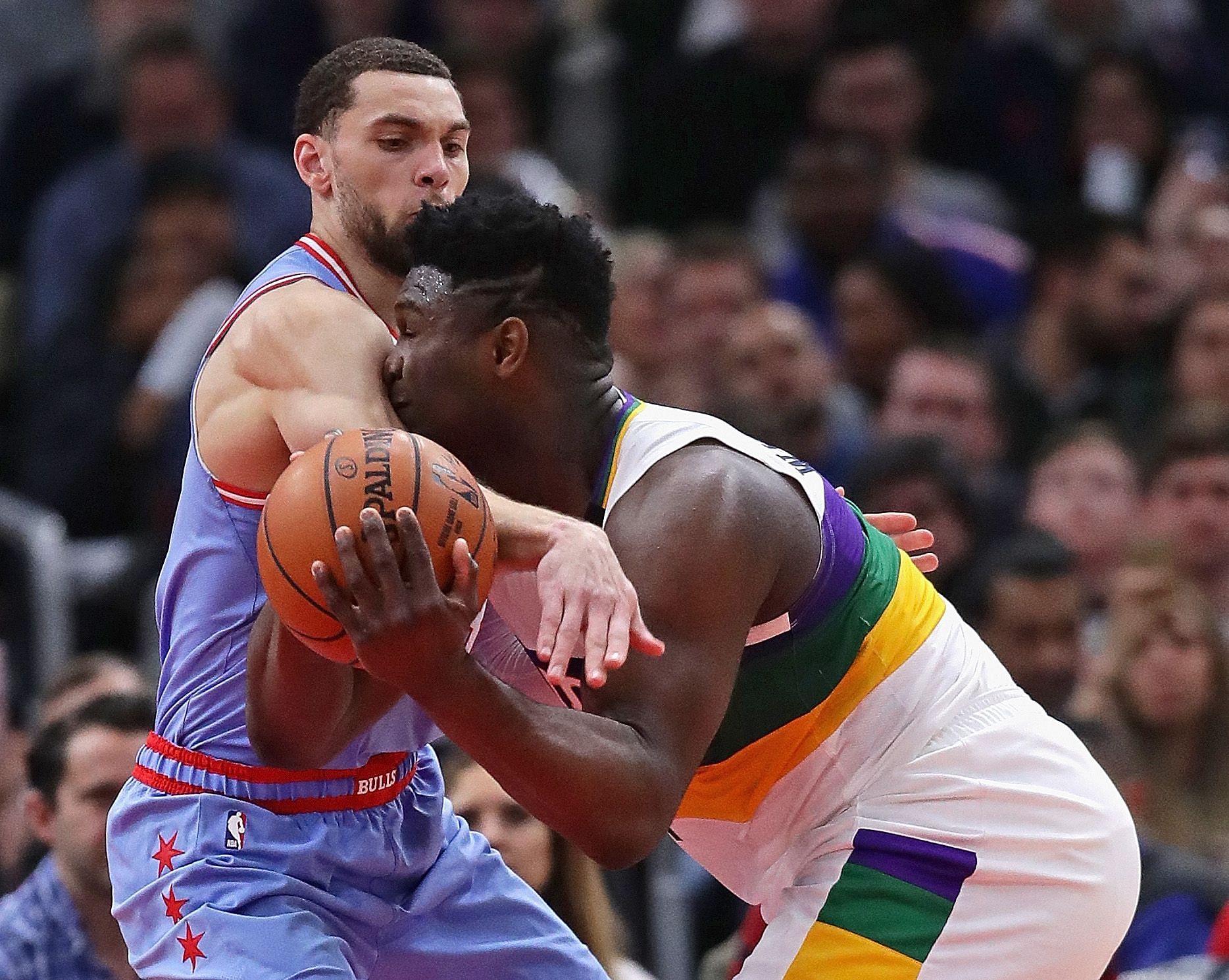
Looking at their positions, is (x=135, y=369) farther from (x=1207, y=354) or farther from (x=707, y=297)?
(x=1207, y=354)

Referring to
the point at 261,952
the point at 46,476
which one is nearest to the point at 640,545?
the point at 261,952

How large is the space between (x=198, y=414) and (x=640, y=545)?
1.12 meters

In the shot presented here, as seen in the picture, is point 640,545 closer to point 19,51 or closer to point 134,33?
point 134,33

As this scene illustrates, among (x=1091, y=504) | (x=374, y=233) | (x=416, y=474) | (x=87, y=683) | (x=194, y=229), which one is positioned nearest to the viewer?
(x=416, y=474)

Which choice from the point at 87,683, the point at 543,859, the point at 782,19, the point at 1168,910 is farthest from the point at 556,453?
the point at 782,19

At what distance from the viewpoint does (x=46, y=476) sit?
32.0 ft

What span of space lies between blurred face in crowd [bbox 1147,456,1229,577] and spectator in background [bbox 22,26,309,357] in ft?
13.8

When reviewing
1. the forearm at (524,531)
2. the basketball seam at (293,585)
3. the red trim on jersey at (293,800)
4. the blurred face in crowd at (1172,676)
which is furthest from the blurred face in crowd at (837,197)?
the basketball seam at (293,585)

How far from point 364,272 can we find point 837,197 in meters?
6.57

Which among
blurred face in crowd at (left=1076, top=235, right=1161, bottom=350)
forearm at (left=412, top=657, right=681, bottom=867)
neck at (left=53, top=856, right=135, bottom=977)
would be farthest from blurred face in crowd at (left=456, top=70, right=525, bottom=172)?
forearm at (left=412, top=657, right=681, bottom=867)

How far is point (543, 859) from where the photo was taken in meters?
6.36

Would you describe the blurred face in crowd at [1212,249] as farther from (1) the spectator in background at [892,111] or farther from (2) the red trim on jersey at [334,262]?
(2) the red trim on jersey at [334,262]

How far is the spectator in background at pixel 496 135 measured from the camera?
10.8 meters

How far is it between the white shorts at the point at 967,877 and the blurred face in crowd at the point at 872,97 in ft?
24.3
